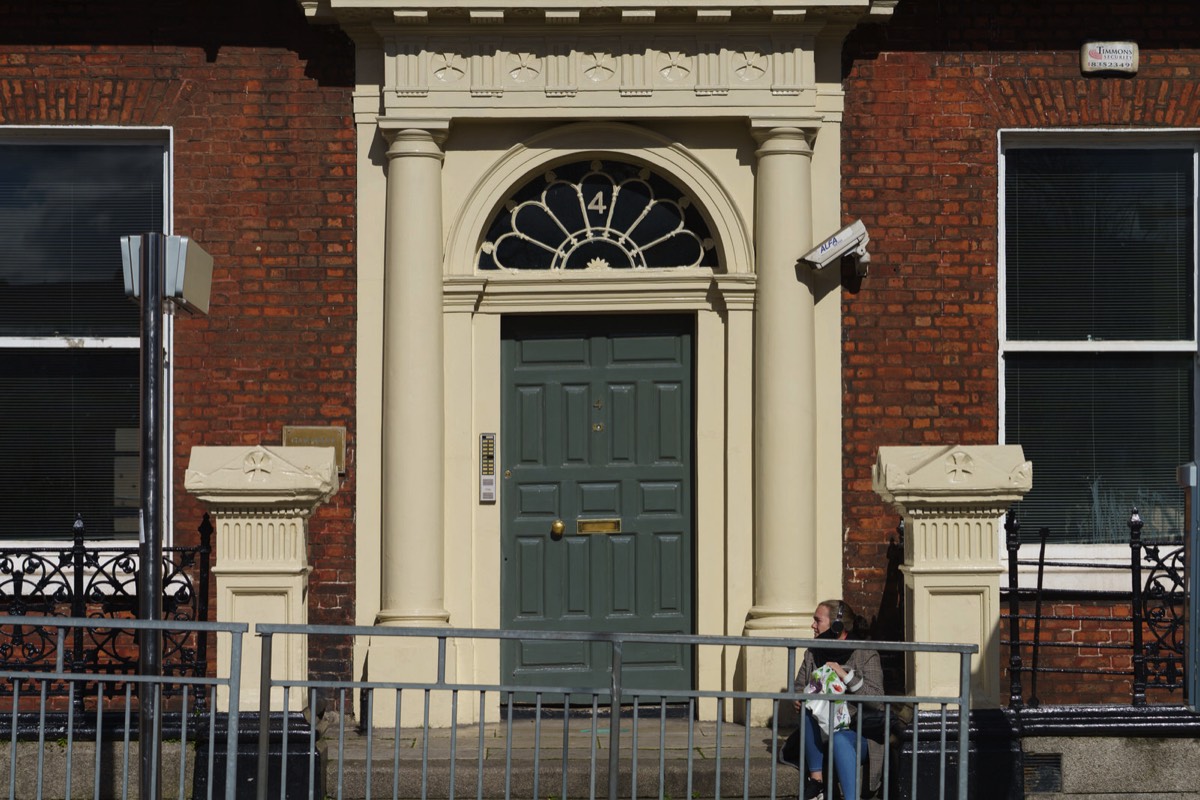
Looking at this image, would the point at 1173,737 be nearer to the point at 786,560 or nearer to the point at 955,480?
the point at 955,480

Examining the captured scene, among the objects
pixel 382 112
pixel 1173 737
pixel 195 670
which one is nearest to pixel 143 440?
pixel 195 670

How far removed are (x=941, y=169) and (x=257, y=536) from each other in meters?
4.58

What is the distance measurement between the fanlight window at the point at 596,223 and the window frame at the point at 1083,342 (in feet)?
5.92

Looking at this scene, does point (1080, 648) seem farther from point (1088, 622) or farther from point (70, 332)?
point (70, 332)

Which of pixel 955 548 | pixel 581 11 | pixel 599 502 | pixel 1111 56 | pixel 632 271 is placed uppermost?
pixel 581 11

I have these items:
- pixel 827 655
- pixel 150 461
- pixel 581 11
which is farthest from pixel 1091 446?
pixel 150 461

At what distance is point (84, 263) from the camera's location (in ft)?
33.2

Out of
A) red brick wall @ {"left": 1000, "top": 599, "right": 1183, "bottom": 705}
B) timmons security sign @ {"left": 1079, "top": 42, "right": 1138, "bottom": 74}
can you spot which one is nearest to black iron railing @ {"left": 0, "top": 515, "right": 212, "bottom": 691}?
red brick wall @ {"left": 1000, "top": 599, "right": 1183, "bottom": 705}

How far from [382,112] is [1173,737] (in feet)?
18.4

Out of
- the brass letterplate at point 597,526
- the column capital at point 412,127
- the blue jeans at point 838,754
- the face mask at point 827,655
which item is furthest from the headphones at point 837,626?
the column capital at point 412,127

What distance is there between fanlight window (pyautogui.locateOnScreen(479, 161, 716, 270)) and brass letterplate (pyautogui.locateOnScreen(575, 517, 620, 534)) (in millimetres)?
1563

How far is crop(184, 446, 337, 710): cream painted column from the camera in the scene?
332 inches

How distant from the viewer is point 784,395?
9602 mm

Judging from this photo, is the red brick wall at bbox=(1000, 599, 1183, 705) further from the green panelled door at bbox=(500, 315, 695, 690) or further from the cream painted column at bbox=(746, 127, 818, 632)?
the green panelled door at bbox=(500, 315, 695, 690)
